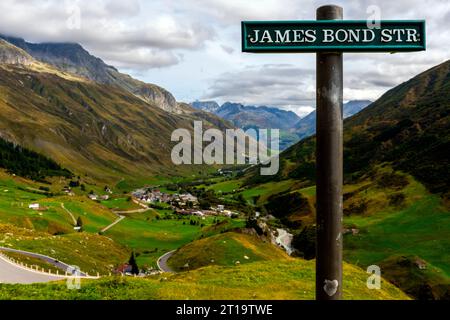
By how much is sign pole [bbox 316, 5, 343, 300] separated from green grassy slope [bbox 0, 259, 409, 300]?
8.77m

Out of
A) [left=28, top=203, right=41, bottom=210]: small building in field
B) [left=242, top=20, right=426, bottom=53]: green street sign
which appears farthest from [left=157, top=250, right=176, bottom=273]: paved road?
[left=242, top=20, right=426, bottom=53]: green street sign

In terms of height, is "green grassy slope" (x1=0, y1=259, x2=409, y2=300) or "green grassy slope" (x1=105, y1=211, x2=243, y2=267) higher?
"green grassy slope" (x1=0, y1=259, x2=409, y2=300)

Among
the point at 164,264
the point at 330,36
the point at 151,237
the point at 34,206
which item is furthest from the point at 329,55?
the point at 34,206

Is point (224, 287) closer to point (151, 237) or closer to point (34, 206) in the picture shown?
point (151, 237)

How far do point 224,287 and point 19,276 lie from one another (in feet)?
138

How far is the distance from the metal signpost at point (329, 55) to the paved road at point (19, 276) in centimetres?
4875

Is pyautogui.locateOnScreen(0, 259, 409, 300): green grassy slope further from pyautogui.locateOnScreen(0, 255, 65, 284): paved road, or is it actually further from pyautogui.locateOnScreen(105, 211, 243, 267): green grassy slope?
pyautogui.locateOnScreen(105, 211, 243, 267): green grassy slope

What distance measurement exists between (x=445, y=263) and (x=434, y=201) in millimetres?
61980

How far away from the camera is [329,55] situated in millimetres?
10969

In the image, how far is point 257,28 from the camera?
10.7m

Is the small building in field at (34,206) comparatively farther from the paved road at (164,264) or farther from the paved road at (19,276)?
the paved road at (19,276)

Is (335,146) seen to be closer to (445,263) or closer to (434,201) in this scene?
(445,263)

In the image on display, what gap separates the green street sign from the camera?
10.7 m
